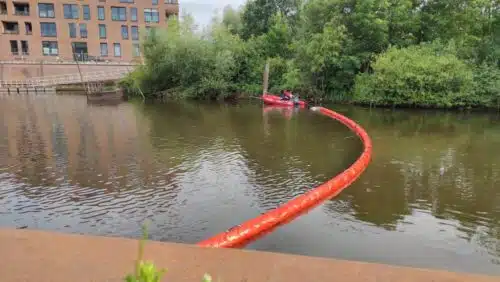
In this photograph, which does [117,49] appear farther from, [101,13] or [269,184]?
[269,184]

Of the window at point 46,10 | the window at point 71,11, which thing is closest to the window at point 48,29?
the window at point 46,10

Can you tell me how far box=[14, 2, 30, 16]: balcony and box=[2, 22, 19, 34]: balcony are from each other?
1.42 m

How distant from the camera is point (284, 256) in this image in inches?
180

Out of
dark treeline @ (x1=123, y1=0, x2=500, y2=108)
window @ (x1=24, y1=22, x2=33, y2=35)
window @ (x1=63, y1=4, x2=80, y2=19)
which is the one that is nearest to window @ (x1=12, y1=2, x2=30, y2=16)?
window @ (x1=24, y1=22, x2=33, y2=35)

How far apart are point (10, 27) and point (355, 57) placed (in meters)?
46.1

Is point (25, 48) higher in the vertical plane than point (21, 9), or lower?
lower

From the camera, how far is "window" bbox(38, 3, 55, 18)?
51062mm

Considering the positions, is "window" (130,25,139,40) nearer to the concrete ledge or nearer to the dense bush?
the dense bush

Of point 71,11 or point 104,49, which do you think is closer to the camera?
point 71,11

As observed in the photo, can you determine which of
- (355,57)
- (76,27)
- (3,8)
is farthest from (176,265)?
(3,8)

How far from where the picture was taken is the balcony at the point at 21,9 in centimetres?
5062

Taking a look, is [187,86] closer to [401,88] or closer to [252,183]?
[401,88]

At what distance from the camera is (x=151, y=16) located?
179 ft

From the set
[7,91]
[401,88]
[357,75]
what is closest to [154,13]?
[7,91]
